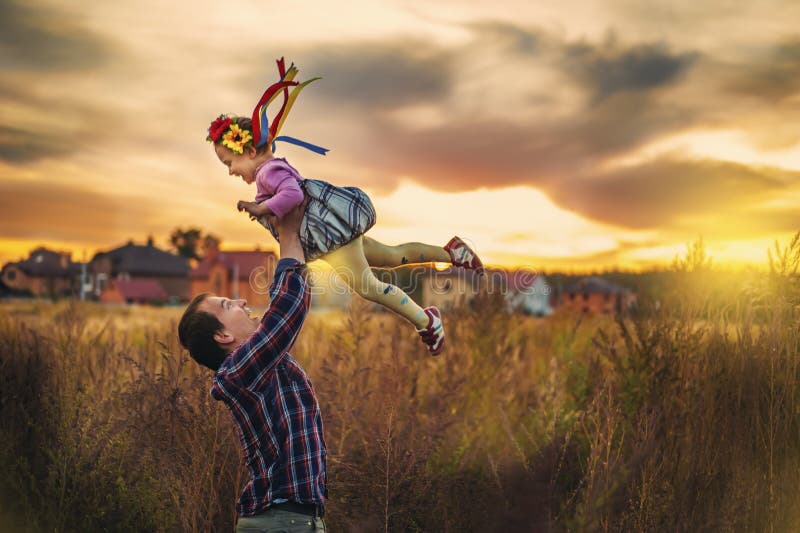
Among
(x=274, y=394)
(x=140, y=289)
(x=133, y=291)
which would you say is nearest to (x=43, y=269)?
(x=133, y=291)

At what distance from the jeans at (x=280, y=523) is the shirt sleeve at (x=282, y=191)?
1118 millimetres

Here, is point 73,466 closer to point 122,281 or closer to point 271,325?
point 271,325

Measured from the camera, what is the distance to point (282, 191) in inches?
100

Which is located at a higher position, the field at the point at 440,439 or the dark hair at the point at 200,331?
the dark hair at the point at 200,331

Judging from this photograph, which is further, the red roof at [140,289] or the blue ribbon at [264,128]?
the red roof at [140,289]

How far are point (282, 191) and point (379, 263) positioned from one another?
1.99ft

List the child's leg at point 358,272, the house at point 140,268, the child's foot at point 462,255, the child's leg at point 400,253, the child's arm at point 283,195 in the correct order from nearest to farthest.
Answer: the child's arm at point 283,195 < the child's leg at point 358,272 < the child's leg at point 400,253 < the child's foot at point 462,255 < the house at point 140,268

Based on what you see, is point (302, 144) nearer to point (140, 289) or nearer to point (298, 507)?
point (298, 507)

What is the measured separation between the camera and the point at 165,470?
4.30 meters

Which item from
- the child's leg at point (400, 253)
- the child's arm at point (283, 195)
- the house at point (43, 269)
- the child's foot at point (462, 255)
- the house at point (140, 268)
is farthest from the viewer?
the house at point (140, 268)

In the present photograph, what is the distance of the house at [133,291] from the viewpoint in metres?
63.3

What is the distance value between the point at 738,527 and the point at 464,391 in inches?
136

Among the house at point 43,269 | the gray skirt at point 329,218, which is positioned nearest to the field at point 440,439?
the gray skirt at point 329,218

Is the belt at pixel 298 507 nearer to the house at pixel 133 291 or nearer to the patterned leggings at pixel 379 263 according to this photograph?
the patterned leggings at pixel 379 263
